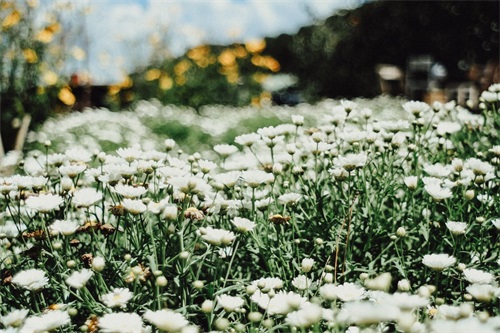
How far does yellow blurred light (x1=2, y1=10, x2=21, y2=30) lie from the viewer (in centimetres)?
519

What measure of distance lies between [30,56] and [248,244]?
4.63m

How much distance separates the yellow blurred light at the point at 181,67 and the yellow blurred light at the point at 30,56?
3212mm

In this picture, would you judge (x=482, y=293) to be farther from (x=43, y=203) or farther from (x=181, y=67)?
(x=181, y=67)

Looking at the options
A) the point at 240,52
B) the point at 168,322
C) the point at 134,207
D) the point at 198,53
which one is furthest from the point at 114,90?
the point at 168,322

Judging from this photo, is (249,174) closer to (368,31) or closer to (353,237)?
(353,237)

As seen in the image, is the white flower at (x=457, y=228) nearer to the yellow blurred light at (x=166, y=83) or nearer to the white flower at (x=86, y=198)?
the white flower at (x=86, y=198)

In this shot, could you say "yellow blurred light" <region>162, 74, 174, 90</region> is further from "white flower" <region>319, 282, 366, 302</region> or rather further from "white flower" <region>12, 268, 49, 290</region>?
"white flower" <region>319, 282, 366, 302</region>

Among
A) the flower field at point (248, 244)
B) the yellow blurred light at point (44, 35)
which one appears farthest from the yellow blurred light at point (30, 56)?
the flower field at point (248, 244)

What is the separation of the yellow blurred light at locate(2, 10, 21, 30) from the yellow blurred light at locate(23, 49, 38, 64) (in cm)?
31

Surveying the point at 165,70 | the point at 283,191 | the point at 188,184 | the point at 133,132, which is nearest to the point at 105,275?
the point at 188,184

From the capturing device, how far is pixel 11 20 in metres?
5.20

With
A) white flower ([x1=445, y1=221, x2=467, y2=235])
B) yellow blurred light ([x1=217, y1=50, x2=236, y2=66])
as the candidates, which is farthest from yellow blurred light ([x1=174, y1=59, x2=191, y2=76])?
white flower ([x1=445, y1=221, x2=467, y2=235])

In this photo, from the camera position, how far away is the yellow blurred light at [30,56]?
548cm

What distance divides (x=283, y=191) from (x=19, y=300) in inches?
42.2
